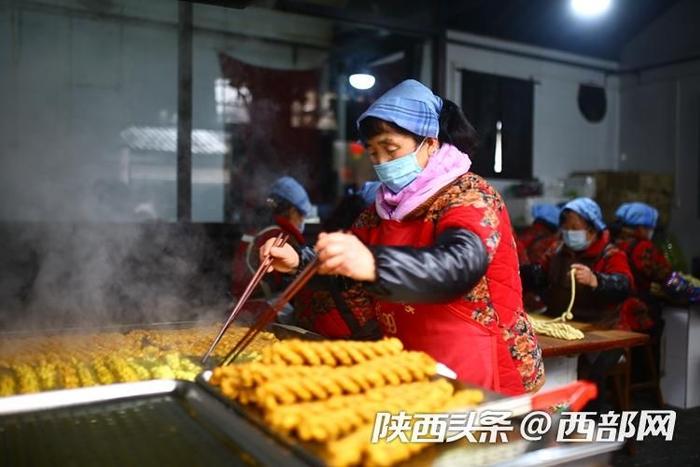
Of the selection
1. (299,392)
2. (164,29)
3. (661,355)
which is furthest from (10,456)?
(164,29)

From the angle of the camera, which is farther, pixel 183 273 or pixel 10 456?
pixel 183 273

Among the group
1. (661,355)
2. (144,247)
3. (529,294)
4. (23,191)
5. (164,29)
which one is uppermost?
(164,29)

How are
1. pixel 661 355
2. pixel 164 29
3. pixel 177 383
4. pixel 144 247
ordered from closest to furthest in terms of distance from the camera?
1. pixel 177 383
2. pixel 144 247
3. pixel 661 355
4. pixel 164 29

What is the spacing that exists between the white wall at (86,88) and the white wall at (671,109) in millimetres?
6637

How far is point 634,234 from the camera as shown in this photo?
22.6ft

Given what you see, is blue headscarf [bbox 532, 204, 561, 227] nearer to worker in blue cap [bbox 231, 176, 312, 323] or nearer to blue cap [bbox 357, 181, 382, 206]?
worker in blue cap [bbox 231, 176, 312, 323]

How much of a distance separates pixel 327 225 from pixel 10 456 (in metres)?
3.73

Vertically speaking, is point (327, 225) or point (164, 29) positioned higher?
point (164, 29)

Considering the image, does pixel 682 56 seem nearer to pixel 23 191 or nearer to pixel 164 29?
pixel 164 29

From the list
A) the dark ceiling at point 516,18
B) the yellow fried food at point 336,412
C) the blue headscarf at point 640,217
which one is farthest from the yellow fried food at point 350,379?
the blue headscarf at point 640,217

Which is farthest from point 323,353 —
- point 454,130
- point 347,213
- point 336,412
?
point 347,213

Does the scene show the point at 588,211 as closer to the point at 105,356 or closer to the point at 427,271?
the point at 427,271

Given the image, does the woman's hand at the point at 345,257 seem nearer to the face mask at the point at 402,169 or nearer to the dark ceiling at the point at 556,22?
the face mask at the point at 402,169

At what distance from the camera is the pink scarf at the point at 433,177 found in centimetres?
236
